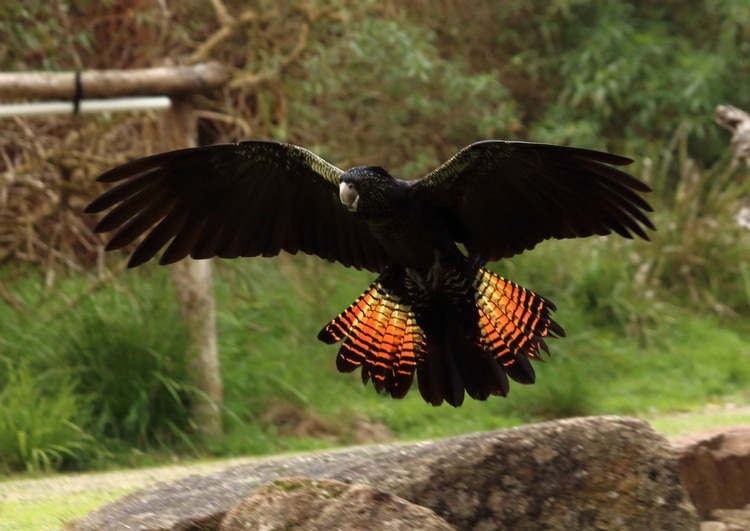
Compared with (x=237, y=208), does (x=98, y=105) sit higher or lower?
higher

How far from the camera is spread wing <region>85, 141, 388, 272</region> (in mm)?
4680

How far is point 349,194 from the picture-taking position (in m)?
4.34

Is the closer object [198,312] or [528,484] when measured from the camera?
[528,484]

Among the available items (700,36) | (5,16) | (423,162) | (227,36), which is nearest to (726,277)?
A: (423,162)

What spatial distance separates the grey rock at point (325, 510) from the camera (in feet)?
11.5

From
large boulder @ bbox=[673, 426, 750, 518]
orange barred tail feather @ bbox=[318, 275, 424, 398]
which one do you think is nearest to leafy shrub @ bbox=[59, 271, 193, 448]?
orange barred tail feather @ bbox=[318, 275, 424, 398]

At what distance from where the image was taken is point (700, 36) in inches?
544

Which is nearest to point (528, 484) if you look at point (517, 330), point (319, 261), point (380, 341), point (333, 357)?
point (517, 330)

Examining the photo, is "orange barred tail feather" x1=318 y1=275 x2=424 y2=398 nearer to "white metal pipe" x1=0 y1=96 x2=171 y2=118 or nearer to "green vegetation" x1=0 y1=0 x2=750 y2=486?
"green vegetation" x1=0 y1=0 x2=750 y2=486

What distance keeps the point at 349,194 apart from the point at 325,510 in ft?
4.37

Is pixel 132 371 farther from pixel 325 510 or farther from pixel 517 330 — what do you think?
pixel 325 510

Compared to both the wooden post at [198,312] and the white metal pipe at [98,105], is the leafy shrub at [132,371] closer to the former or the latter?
the wooden post at [198,312]

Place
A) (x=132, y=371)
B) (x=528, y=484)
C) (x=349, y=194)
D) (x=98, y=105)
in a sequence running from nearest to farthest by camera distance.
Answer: (x=528, y=484)
(x=349, y=194)
(x=98, y=105)
(x=132, y=371)

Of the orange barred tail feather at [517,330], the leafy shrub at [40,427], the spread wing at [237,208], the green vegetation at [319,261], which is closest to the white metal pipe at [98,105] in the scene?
the green vegetation at [319,261]
